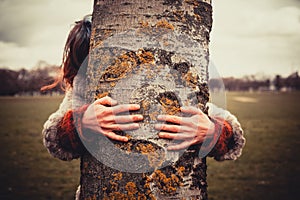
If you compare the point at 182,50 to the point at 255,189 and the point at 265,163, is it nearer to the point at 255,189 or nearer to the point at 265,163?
the point at 255,189

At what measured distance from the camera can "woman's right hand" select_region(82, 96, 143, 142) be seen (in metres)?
1.06

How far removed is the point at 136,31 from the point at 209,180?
6.40 metres

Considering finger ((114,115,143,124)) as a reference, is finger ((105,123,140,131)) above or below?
below

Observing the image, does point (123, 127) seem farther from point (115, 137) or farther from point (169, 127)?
point (169, 127)

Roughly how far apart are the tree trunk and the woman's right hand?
0.08 ft

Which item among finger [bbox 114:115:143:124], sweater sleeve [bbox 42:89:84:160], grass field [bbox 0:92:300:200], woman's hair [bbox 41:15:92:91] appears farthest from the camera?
grass field [bbox 0:92:300:200]

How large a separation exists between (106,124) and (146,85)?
0.67ft

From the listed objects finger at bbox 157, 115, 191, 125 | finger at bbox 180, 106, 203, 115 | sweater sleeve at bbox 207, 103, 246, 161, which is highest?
finger at bbox 180, 106, 203, 115

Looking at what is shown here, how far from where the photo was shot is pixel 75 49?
77.5 inches

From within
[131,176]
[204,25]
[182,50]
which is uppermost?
[204,25]

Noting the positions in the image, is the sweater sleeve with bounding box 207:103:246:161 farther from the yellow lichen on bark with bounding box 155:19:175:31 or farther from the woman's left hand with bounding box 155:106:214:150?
the yellow lichen on bark with bounding box 155:19:175:31

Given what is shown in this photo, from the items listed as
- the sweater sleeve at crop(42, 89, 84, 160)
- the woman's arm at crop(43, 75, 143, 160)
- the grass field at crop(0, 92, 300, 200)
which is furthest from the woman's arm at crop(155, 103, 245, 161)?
the grass field at crop(0, 92, 300, 200)

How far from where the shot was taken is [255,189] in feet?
20.6

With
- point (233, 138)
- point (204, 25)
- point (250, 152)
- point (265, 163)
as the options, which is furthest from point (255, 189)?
point (204, 25)
